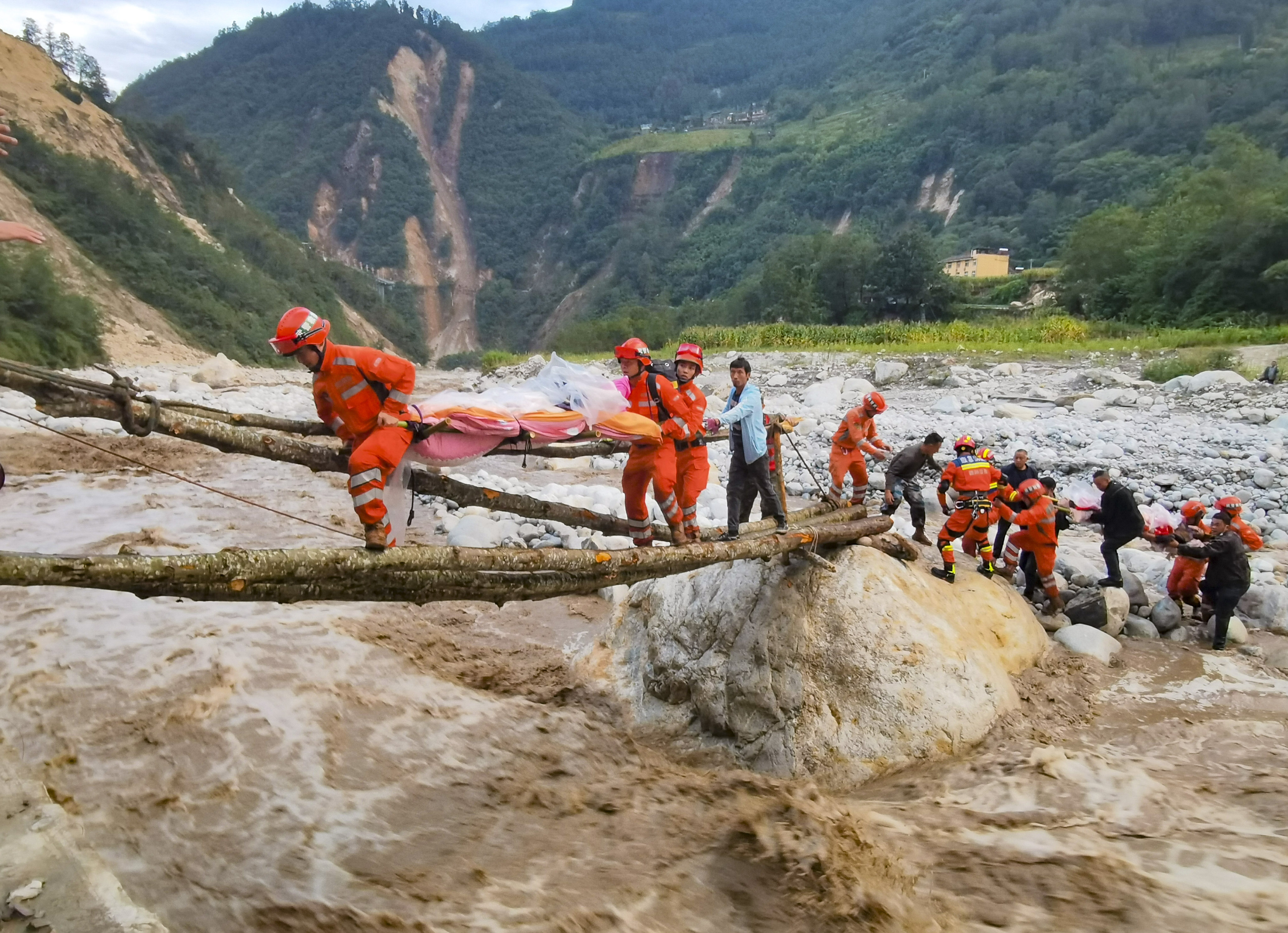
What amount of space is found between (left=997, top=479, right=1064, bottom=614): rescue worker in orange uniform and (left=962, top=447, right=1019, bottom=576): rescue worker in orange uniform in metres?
0.19

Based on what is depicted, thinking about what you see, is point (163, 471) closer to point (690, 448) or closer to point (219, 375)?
point (690, 448)

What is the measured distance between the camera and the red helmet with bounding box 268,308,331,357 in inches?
160

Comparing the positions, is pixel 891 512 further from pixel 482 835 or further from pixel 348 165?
pixel 348 165

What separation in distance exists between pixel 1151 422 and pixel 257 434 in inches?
613

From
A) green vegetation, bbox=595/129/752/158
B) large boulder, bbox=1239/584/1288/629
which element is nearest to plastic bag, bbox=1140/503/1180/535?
large boulder, bbox=1239/584/1288/629

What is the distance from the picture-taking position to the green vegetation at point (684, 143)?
10056 centimetres

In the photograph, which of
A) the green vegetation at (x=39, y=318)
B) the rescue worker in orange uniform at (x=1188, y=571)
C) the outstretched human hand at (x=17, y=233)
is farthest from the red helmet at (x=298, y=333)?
the green vegetation at (x=39, y=318)

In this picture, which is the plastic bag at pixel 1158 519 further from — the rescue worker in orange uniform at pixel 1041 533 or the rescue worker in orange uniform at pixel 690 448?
the rescue worker in orange uniform at pixel 690 448

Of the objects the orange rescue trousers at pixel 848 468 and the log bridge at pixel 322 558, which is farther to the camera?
the orange rescue trousers at pixel 848 468

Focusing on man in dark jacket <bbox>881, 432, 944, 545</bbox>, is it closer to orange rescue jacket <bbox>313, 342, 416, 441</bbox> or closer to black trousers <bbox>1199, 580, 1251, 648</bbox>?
black trousers <bbox>1199, 580, 1251, 648</bbox>

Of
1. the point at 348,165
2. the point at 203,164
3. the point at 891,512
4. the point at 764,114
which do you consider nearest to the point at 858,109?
the point at 764,114

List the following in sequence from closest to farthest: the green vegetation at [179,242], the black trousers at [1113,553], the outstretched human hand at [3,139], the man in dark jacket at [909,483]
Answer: the outstretched human hand at [3,139] → the black trousers at [1113,553] → the man in dark jacket at [909,483] → the green vegetation at [179,242]

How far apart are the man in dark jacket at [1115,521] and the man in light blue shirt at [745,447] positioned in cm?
375

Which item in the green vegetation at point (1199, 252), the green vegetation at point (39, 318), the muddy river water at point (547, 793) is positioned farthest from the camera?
the green vegetation at point (1199, 252)
